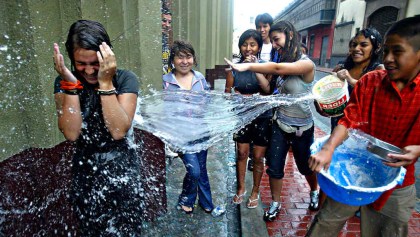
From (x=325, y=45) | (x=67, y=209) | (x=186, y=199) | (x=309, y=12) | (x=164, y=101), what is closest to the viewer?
(x=67, y=209)

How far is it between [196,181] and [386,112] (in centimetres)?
198

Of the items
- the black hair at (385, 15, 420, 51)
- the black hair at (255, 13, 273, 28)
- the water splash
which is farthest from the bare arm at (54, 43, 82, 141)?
the black hair at (255, 13, 273, 28)

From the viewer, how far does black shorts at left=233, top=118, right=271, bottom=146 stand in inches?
120

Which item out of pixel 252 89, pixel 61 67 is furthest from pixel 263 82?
pixel 61 67

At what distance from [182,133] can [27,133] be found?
135cm

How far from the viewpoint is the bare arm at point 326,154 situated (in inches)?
71.4

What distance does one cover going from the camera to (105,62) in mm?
1570

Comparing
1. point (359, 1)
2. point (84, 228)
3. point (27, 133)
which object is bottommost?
point (84, 228)

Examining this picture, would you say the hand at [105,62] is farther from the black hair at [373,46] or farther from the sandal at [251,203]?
the black hair at [373,46]

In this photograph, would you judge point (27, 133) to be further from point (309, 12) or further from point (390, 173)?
point (309, 12)

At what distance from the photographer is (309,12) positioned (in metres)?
35.2

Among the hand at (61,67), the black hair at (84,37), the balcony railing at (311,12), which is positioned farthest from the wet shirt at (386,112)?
the balcony railing at (311,12)

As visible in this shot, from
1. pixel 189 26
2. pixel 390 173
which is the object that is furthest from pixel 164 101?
pixel 189 26

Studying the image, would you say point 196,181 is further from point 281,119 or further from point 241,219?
point 281,119
